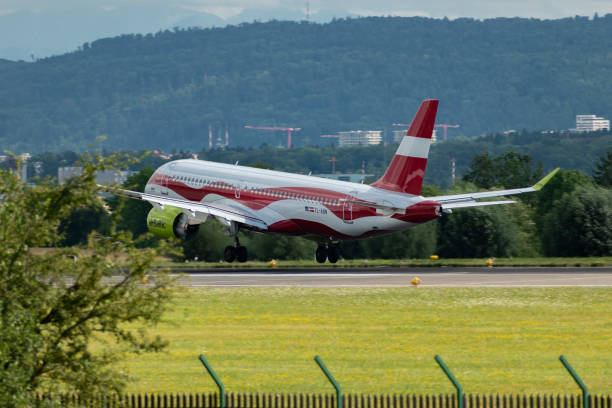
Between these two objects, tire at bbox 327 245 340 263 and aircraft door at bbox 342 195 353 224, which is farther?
tire at bbox 327 245 340 263

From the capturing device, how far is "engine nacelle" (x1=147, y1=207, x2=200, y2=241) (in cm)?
7862

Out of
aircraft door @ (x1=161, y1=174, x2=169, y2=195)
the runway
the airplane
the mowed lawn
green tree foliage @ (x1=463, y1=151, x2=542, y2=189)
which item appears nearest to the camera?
the mowed lawn

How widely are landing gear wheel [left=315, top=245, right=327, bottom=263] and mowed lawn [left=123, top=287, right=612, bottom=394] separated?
58.7ft

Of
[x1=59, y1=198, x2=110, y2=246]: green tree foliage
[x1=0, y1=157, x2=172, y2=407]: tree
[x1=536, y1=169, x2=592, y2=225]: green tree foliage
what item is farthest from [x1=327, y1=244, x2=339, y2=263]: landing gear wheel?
[x1=59, y1=198, x2=110, y2=246]: green tree foliage

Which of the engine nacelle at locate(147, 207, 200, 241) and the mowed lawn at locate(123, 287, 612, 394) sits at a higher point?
the engine nacelle at locate(147, 207, 200, 241)

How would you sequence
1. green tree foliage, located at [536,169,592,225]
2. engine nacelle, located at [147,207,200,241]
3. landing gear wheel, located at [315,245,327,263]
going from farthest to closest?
green tree foliage, located at [536,169,592,225], landing gear wheel, located at [315,245,327,263], engine nacelle, located at [147,207,200,241]

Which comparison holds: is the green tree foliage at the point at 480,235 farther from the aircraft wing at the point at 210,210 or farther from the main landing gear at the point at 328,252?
the aircraft wing at the point at 210,210

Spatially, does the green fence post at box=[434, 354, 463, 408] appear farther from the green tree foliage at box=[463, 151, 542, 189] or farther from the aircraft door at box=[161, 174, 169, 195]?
the green tree foliage at box=[463, 151, 542, 189]

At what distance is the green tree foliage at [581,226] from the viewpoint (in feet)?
307

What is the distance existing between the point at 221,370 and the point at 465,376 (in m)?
8.37

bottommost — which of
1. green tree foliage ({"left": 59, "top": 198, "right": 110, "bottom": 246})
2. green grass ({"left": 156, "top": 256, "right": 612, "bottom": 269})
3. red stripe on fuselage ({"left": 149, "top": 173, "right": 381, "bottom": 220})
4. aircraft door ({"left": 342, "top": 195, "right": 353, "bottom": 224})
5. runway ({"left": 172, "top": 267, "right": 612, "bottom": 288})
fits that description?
green tree foliage ({"left": 59, "top": 198, "right": 110, "bottom": 246})

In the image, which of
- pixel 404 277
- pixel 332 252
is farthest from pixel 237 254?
pixel 404 277

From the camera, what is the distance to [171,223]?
7850 centimetres

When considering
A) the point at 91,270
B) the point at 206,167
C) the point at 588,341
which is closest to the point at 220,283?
the point at 206,167
